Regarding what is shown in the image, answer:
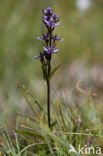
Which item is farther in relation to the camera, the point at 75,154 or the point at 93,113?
the point at 93,113

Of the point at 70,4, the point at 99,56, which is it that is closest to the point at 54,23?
the point at 99,56

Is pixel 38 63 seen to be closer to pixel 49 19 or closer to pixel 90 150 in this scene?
pixel 49 19

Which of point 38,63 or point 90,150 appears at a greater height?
point 38,63

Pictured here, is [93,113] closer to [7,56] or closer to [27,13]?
[7,56]

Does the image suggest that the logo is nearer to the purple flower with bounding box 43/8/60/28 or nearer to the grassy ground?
the grassy ground

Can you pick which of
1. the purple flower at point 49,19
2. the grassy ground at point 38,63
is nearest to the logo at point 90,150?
the grassy ground at point 38,63

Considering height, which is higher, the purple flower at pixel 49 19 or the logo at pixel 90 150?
the purple flower at pixel 49 19

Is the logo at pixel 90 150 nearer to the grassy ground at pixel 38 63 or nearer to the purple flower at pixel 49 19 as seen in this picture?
the grassy ground at pixel 38 63

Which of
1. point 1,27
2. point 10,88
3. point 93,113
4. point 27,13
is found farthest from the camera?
point 27,13

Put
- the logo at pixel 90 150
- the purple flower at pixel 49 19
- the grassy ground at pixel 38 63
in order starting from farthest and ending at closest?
the grassy ground at pixel 38 63 → the purple flower at pixel 49 19 → the logo at pixel 90 150

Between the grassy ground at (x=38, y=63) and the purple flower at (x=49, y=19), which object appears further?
the grassy ground at (x=38, y=63)

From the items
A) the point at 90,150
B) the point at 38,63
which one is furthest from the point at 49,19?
the point at 38,63
